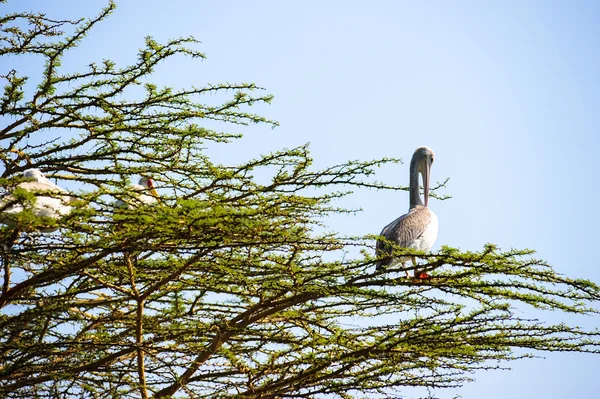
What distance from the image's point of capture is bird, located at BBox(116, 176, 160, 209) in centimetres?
596

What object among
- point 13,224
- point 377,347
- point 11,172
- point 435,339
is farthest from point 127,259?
point 435,339

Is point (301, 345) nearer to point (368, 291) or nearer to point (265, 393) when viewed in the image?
point (265, 393)

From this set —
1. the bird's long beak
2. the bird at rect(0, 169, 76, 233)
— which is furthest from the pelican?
the bird at rect(0, 169, 76, 233)

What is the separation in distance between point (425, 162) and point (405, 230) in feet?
5.15

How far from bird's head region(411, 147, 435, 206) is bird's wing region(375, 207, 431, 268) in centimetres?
104

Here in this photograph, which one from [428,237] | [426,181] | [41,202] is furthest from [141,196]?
[426,181]

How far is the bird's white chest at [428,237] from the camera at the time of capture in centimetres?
672

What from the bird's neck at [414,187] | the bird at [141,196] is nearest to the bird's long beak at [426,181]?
the bird's neck at [414,187]

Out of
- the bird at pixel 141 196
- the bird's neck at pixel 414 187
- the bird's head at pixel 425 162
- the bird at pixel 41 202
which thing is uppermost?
the bird's head at pixel 425 162

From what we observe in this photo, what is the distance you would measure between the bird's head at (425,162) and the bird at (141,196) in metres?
2.48

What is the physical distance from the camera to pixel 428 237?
6.82 meters

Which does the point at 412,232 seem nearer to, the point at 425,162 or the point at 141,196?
the point at 425,162

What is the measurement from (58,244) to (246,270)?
1406 mm

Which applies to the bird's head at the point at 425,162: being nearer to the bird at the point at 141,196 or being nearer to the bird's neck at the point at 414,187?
the bird's neck at the point at 414,187
